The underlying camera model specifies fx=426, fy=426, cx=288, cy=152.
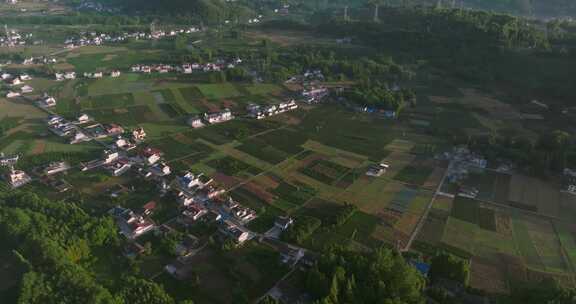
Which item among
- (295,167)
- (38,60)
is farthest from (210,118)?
(38,60)

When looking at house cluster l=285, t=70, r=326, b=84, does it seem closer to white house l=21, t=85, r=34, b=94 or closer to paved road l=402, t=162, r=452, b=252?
paved road l=402, t=162, r=452, b=252

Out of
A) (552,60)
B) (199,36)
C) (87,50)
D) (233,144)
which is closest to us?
(233,144)

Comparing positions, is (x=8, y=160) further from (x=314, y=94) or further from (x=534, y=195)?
(x=534, y=195)

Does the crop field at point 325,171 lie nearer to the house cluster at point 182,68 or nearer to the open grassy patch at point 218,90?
the open grassy patch at point 218,90

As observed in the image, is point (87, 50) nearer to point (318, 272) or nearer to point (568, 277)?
point (318, 272)

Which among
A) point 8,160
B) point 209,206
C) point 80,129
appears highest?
point 80,129

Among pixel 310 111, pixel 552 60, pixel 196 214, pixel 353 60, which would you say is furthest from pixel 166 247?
pixel 552 60
